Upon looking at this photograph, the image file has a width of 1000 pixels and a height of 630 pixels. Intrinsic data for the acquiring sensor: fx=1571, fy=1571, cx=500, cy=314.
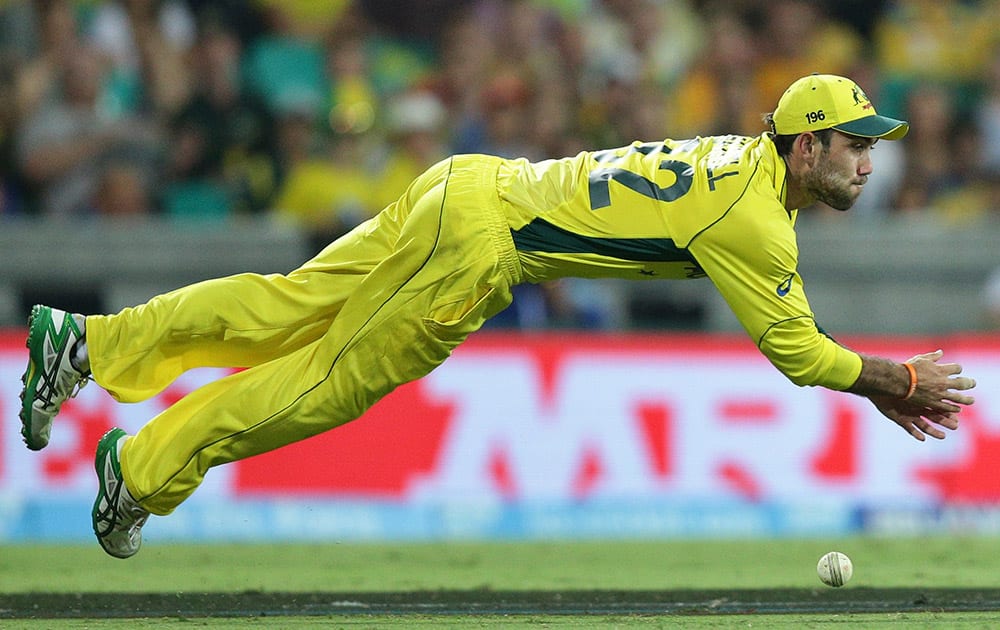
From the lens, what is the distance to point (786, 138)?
6.04m

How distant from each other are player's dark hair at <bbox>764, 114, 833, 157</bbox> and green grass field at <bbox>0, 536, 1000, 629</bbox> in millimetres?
1819

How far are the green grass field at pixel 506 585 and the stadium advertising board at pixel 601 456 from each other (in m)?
0.42

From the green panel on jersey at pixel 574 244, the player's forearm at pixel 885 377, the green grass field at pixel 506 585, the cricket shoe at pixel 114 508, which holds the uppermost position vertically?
the green panel on jersey at pixel 574 244

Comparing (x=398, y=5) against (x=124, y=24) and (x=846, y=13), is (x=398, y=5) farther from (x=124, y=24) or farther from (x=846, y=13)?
(x=846, y=13)

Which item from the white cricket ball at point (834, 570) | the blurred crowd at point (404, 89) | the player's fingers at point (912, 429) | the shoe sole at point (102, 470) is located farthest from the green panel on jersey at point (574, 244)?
the blurred crowd at point (404, 89)

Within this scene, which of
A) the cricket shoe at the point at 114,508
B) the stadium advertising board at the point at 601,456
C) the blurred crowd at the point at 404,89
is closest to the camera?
the cricket shoe at the point at 114,508

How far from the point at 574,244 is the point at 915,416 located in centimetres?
145

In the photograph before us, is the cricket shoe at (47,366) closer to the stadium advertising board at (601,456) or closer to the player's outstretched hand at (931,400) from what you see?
the player's outstretched hand at (931,400)

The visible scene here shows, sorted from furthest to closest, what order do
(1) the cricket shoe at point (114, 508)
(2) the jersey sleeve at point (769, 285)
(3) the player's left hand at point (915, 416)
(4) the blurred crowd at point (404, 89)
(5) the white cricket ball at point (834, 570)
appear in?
1. (4) the blurred crowd at point (404, 89)
2. (5) the white cricket ball at point (834, 570)
3. (1) the cricket shoe at point (114, 508)
4. (3) the player's left hand at point (915, 416)
5. (2) the jersey sleeve at point (769, 285)

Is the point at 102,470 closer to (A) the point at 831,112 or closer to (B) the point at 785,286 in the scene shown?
(B) the point at 785,286

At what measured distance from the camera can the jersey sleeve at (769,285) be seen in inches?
230

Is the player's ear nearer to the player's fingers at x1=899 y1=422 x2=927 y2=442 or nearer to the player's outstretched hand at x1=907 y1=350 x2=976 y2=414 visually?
the player's outstretched hand at x1=907 y1=350 x2=976 y2=414

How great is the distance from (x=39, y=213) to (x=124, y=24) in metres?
1.64

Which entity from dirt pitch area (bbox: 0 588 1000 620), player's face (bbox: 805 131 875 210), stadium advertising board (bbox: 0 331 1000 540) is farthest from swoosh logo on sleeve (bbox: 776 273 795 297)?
stadium advertising board (bbox: 0 331 1000 540)
